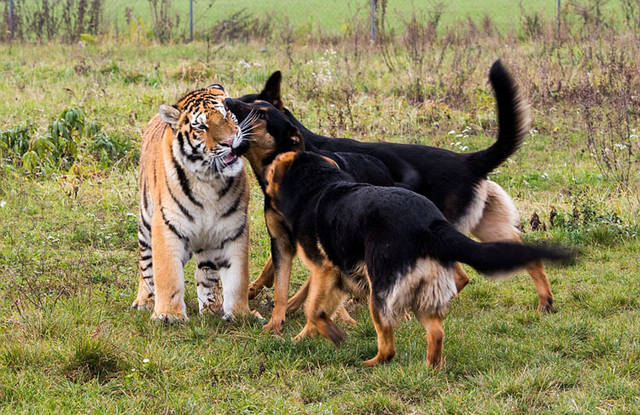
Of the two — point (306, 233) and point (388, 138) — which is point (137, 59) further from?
point (306, 233)

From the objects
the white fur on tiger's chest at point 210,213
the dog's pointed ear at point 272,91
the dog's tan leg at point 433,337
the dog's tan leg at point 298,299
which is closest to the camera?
the dog's tan leg at point 433,337

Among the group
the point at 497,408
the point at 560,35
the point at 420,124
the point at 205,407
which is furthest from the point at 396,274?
the point at 560,35

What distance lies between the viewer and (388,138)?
10305mm

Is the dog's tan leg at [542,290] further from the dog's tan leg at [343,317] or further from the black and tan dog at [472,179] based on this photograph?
the dog's tan leg at [343,317]

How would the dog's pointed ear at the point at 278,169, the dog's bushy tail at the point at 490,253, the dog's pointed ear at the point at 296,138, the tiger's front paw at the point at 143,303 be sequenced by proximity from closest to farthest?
1. the dog's bushy tail at the point at 490,253
2. the dog's pointed ear at the point at 278,169
3. the dog's pointed ear at the point at 296,138
4. the tiger's front paw at the point at 143,303

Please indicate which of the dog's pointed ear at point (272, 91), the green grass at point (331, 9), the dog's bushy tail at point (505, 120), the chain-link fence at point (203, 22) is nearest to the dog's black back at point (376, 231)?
the dog's bushy tail at point (505, 120)

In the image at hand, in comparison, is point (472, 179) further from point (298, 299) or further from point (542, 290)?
point (298, 299)

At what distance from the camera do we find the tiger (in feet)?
17.0

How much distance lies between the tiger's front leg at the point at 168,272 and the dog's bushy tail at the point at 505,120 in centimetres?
219

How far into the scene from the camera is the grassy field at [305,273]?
3957 mm

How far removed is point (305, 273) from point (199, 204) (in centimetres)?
168

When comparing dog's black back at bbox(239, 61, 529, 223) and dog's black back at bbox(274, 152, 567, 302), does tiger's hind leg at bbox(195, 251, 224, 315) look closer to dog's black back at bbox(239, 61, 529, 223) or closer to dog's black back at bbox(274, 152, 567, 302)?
dog's black back at bbox(274, 152, 567, 302)

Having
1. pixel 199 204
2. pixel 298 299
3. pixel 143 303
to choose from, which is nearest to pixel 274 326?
pixel 298 299

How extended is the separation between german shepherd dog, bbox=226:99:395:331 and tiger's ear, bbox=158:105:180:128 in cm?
38
